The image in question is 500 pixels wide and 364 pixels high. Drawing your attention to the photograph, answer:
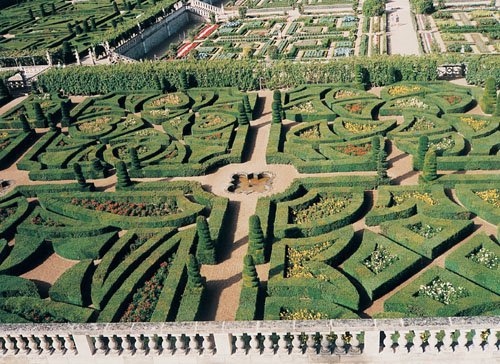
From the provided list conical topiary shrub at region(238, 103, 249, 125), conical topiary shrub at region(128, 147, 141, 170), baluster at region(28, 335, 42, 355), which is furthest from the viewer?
conical topiary shrub at region(238, 103, 249, 125)

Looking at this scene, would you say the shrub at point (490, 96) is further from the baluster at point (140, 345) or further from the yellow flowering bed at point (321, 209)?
the baluster at point (140, 345)

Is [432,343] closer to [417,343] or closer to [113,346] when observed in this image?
[417,343]

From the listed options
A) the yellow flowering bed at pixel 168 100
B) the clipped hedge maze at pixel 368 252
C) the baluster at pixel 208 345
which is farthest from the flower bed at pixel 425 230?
the yellow flowering bed at pixel 168 100

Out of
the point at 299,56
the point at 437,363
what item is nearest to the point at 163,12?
the point at 299,56

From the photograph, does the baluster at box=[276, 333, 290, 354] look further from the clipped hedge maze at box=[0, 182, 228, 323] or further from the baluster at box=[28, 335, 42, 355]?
the baluster at box=[28, 335, 42, 355]

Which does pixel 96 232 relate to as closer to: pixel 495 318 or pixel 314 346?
pixel 314 346

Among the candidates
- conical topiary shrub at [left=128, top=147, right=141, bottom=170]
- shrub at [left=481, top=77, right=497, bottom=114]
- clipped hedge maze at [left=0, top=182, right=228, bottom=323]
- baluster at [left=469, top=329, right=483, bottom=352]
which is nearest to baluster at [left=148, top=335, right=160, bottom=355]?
clipped hedge maze at [left=0, top=182, right=228, bottom=323]
